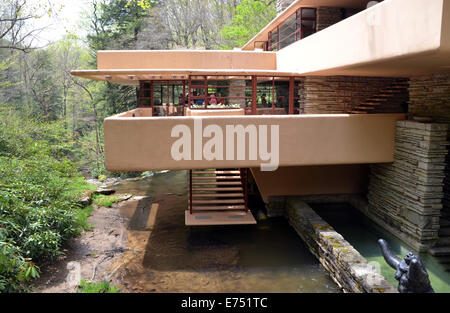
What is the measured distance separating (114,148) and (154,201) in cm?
648

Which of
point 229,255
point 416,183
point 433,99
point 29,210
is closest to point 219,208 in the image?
point 229,255

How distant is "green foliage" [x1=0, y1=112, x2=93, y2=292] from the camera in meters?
7.43

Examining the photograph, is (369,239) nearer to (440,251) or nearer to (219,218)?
(440,251)

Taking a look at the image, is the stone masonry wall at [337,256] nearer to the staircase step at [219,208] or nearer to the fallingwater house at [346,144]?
the fallingwater house at [346,144]

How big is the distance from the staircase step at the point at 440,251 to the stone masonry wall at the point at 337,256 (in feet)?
7.15

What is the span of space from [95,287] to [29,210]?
3098mm

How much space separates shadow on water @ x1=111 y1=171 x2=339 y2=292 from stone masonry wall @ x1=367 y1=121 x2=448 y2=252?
107 inches

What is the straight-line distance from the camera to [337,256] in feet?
26.6

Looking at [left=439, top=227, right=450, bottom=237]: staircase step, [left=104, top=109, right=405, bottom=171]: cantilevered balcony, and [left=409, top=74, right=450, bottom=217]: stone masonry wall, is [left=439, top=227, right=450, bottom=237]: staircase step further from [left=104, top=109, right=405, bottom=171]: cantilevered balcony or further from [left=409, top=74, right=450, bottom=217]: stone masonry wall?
[left=104, top=109, right=405, bottom=171]: cantilevered balcony

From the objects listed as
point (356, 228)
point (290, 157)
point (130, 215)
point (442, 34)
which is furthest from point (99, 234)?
point (442, 34)

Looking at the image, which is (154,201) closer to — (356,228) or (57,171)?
(57,171)

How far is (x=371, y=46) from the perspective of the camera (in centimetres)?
768

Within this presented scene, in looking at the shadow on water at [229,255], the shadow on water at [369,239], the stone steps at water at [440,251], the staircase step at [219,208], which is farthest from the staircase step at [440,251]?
the staircase step at [219,208]

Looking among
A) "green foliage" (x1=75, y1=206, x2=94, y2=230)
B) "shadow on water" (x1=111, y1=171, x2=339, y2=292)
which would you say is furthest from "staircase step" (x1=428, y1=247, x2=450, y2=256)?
"green foliage" (x1=75, y1=206, x2=94, y2=230)
